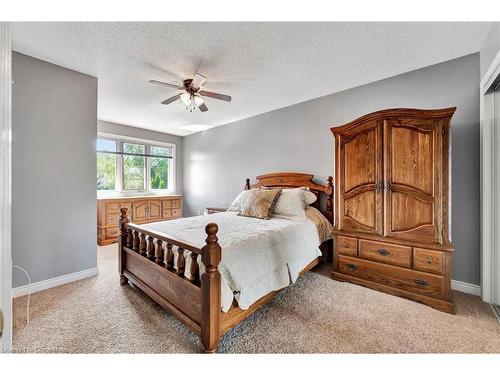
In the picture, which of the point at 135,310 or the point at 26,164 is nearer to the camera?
the point at 135,310

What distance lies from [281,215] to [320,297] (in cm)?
105

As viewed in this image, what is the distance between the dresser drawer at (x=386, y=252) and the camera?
6.86 feet

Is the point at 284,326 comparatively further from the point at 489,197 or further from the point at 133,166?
the point at 133,166

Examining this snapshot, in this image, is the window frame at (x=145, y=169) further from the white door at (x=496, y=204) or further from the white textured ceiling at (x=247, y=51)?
the white door at (x=496, y=204)

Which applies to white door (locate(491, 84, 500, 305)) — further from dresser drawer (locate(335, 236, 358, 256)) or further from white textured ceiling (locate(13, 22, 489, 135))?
dresser drawer (locate(335, 236, 358, 256))

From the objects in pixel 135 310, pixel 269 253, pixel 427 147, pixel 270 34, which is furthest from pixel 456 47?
pixel 135 310

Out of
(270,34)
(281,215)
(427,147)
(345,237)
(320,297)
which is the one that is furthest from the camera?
(281,215)

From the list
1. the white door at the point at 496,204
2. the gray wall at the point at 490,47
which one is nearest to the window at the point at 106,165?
the gray wall at the point at 490,47

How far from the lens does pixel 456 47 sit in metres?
2.06

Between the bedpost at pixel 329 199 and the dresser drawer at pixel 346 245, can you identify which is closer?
the dresser drawer at pixel 346 245

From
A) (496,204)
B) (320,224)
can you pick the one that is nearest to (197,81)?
(320,224)

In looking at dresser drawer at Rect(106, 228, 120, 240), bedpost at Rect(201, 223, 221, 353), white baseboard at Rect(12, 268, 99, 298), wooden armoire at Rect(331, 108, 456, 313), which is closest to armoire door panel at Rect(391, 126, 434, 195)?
wooden armoire at Rect(331, 108, 456, 313)

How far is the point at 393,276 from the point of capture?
84.6 inches
